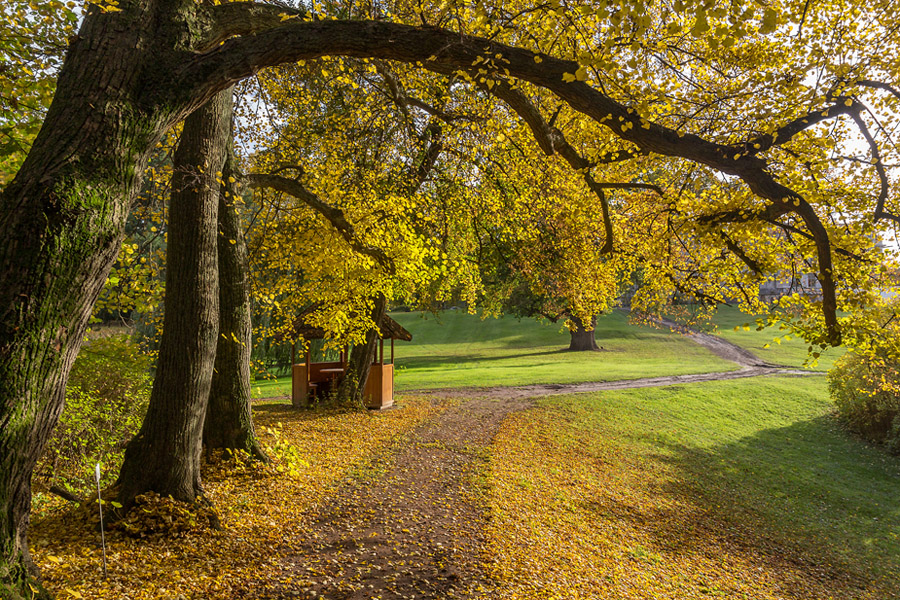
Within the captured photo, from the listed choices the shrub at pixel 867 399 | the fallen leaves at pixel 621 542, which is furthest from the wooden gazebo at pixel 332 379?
the shrub at pixel 867 399

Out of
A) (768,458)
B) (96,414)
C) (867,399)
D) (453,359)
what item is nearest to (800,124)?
(96,414)

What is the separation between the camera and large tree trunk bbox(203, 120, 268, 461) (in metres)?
7.13

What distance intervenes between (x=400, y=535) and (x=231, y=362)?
11.4 ft

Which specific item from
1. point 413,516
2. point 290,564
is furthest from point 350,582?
point 413,516

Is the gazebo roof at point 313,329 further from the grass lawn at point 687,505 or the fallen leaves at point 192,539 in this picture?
the fallen leaves at point 192,539

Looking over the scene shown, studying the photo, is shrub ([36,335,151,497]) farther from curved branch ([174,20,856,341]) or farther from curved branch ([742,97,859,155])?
curved branch ([742,97,859,155])

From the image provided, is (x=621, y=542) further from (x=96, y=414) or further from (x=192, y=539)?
(x=96, y=414)

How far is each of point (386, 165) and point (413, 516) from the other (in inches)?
296

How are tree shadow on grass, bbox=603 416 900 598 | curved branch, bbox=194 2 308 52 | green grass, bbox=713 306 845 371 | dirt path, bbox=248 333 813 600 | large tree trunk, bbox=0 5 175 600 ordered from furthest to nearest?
green grass, bbox=713 306 845 371
tree shadow on grass, bbox=603 416 900 598
dirt path, bbox=248 333 813 600
curved branch, bbox=194 2 308 52
large tree trunk, bbox=0 5 175 600

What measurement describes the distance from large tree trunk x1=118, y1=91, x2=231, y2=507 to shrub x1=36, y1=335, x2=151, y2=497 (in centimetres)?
220

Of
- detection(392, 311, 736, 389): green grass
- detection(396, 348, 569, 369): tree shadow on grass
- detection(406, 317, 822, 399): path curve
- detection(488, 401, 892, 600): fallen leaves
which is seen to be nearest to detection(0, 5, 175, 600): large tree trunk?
detection(488, 401, 892, 600): fallen leaves

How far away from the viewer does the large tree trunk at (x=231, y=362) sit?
7133 millimetres

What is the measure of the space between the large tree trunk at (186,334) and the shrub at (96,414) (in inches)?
86.5

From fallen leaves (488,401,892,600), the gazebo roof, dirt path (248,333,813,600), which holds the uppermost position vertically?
the gazebo roof
